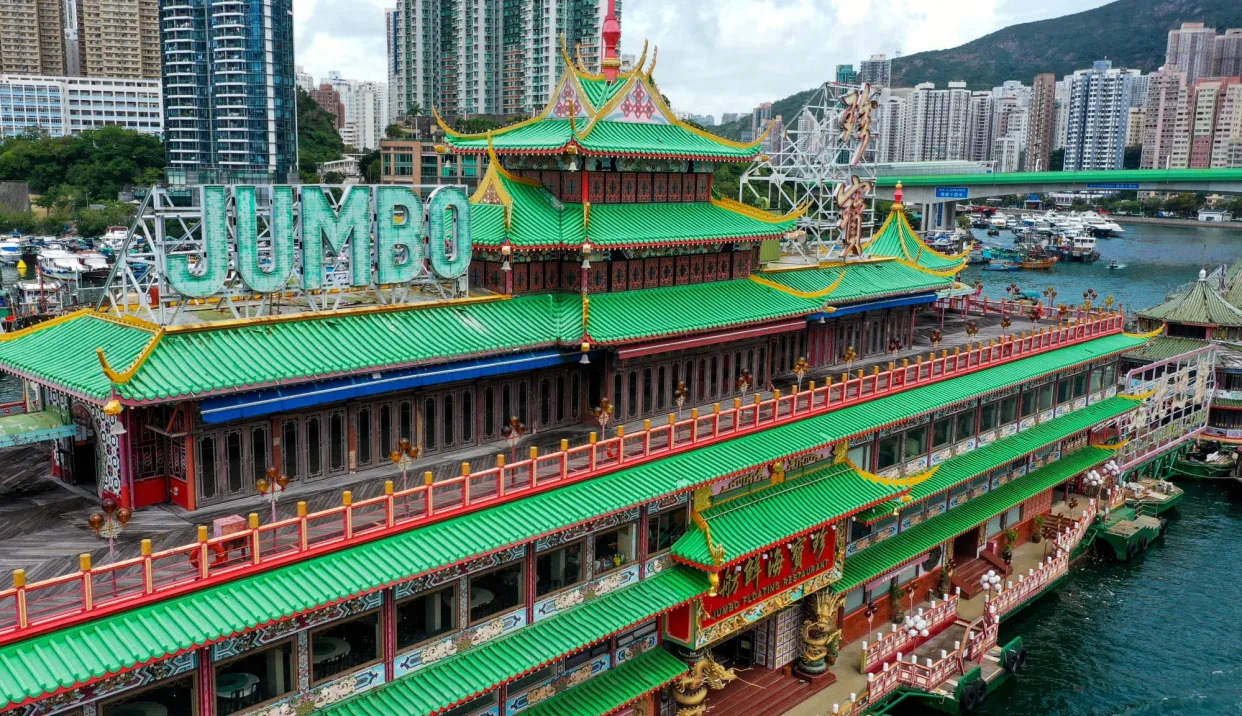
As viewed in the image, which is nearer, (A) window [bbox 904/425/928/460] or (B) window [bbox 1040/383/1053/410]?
(A) window [bbox 904/425/928/460]

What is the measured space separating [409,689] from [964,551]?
3113 cm

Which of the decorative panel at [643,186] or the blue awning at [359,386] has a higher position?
the decorative panel at [643,186]

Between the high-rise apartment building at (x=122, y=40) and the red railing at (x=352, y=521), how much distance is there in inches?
7373

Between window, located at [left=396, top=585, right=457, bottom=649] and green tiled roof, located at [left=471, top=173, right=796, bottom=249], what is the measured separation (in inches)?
444

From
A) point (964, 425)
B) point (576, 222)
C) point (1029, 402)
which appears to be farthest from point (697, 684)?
point (1029, 402)

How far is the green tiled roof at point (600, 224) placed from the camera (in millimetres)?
31609

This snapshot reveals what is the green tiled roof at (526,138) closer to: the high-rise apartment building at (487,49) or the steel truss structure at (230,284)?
the steel truss structure at (230,284)

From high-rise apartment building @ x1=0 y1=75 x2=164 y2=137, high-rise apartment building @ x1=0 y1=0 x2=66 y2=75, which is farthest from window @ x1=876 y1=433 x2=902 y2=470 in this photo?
high-rise apartment building @ x1=0 y1=0 x2=66 y2=75

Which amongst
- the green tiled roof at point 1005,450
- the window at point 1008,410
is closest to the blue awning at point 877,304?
the window at point 1008,410

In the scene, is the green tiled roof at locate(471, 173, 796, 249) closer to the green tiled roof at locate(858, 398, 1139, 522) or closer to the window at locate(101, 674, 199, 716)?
the green tiled roof at locate(858, 398, 1139, 522)

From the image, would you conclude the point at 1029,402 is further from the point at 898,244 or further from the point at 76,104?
the point at 76,104

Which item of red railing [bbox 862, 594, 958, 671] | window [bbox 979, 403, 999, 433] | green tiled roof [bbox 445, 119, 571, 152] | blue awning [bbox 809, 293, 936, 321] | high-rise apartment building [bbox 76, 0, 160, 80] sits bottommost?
red railing [bbox 862, 594, 958, 671]

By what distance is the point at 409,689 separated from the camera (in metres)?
22.9

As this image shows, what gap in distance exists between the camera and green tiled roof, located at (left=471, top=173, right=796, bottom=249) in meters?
31.6
